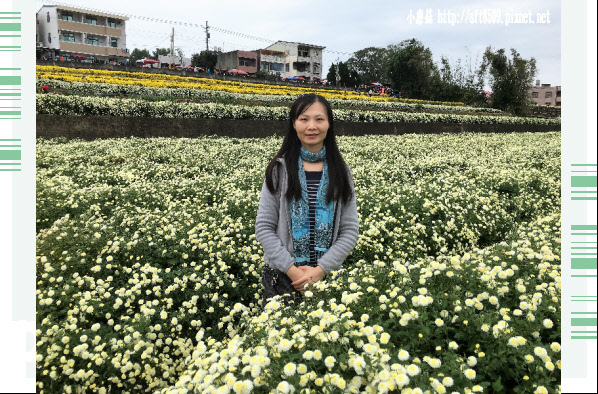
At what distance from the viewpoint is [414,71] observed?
46188mm

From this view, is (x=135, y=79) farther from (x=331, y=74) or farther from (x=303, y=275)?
(x=331, y=74)

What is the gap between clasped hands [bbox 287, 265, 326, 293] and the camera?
264 centimetres

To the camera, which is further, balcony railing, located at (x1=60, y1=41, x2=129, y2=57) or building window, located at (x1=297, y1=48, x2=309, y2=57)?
building window, located at (x1=297, y1=48, x2=309, y2=57)

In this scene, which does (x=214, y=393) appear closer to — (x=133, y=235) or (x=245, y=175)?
(x=133, y=235)

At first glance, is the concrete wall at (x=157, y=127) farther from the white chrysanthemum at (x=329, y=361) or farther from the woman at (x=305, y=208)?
the white chrysanthemum at (x=329, y=361)

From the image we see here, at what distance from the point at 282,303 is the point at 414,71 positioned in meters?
48.2

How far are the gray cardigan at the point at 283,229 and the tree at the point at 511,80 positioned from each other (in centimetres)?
3882

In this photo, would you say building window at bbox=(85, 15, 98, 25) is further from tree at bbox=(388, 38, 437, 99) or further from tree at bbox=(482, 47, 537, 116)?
tree at bbox=(482, 47, 537, 116)

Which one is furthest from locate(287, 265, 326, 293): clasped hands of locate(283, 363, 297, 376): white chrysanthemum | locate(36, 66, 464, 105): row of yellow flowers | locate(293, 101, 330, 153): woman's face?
locate(36, 66, 464, 105): row of yellow flowers

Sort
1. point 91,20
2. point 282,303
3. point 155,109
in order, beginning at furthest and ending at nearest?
point 91,20, point 155,109, point 282,303

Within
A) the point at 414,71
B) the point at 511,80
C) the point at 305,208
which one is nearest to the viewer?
the point at 305,208

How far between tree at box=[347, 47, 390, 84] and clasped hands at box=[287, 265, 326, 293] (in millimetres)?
75936

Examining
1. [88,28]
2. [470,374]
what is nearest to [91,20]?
[88,28]

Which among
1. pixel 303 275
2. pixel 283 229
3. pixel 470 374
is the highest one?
pixel 283 229
